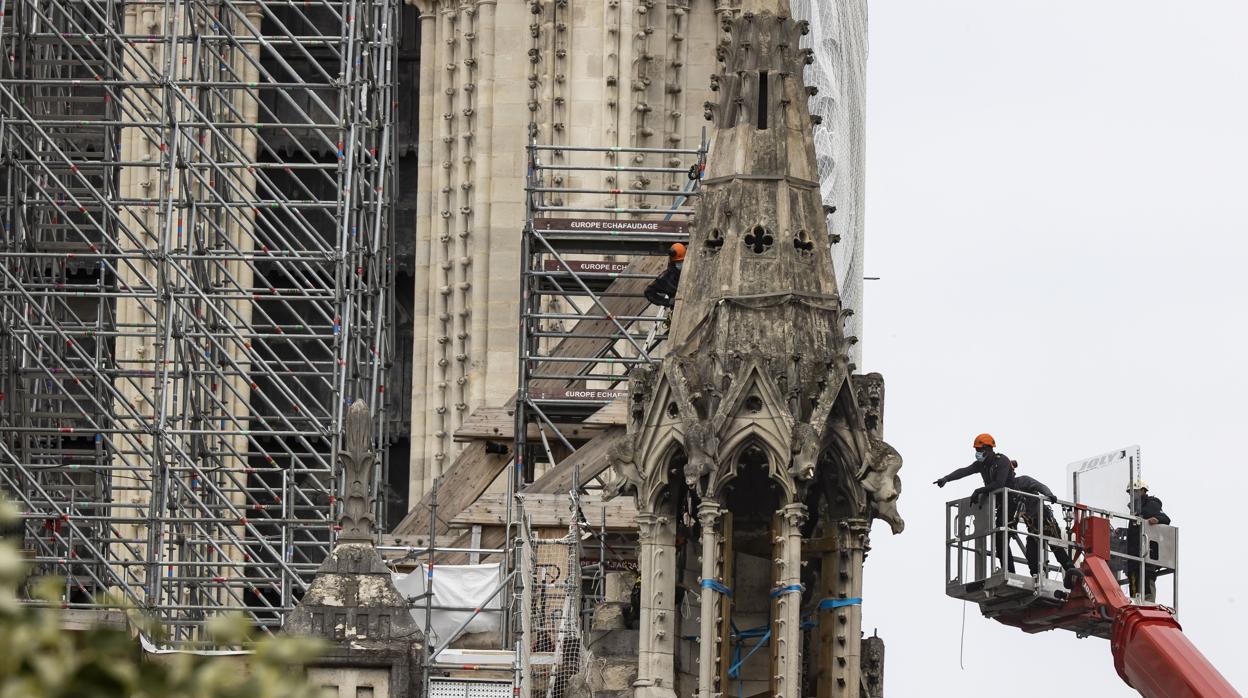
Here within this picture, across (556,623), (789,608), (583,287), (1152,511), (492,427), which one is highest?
(583,287)

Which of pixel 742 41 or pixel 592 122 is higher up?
pixel 592 122

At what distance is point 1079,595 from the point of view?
25953mm

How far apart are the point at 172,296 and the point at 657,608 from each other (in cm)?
1504

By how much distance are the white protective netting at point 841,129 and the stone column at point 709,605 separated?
64.1ft

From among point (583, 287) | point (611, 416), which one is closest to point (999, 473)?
point (611, 416)

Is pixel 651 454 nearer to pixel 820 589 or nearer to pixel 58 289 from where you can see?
pixel 820 589

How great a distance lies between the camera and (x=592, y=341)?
3538cm

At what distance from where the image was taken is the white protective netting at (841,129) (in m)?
41.8

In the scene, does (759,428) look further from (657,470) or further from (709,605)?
(709,605)

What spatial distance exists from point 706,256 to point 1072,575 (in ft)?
18.1

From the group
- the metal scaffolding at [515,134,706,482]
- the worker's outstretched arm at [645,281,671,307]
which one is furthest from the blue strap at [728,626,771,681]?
the metal scaffolding at [515,134,706,482]

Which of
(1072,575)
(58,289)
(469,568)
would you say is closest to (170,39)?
(58,289)

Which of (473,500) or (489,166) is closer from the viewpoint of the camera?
(473,500)

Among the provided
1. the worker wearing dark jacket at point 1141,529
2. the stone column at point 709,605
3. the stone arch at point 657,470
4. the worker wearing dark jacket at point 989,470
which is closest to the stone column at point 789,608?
the stone column at point 709,605
